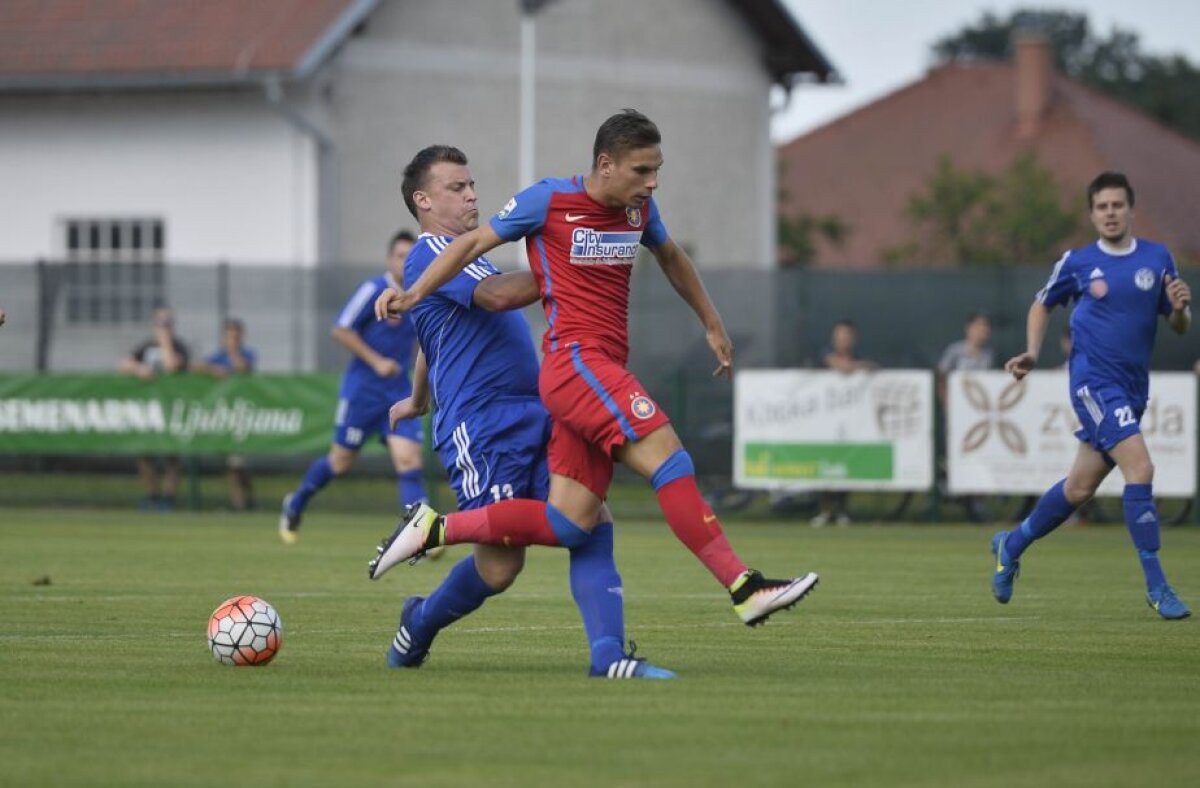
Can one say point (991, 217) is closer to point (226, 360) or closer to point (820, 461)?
point (820, 461)

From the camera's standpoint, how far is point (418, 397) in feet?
31.4

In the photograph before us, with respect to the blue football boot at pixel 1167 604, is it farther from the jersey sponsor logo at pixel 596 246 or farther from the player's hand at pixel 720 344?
the jersey sponsor logo at pixel 596 246

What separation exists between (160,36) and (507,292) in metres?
24.4

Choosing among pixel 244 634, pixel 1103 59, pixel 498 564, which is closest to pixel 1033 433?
pixel 498 564

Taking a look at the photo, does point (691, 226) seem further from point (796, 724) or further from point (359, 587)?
point (796, 724)

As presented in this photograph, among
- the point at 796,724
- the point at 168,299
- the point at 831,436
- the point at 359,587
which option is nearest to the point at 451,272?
the point at 796,724

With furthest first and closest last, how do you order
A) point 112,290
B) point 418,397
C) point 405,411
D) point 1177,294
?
1. point 112,290
2. point 1177,294
3. point 405,411
4. point 418,397

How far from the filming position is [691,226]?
3781 cm

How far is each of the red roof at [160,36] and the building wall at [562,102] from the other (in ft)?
3.99

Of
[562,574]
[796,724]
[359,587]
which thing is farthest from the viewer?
[562,574]

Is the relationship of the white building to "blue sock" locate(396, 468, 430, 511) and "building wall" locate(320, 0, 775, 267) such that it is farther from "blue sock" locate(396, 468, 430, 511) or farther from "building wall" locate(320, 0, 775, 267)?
"blue sock" locate(396, 468, 430, 511)

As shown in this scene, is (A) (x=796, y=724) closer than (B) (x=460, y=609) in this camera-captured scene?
Yes

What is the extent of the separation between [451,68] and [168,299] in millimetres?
9050

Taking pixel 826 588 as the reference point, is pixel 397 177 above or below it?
above
